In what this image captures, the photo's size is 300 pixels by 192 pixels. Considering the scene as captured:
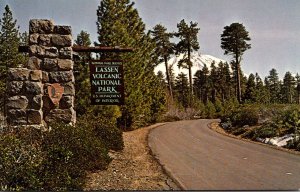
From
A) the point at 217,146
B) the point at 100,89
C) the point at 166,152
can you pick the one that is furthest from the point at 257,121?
the point at 100,89

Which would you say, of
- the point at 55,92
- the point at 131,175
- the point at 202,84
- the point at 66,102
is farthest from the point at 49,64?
the point at 202,84

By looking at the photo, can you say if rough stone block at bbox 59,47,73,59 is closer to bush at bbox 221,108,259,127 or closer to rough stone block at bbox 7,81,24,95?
rough stone block at bbox 7,81,24,95

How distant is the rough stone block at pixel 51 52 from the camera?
955 centimetres

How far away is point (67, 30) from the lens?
9656 mm

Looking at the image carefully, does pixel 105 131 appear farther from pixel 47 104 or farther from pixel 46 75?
pixel 46 75

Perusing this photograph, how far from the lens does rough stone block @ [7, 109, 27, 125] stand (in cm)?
904

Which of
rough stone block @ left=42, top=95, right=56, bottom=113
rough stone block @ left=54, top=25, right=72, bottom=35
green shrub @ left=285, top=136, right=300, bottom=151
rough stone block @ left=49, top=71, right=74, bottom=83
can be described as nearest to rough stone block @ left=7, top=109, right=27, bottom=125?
rough stone block @ left=42, top=95, right=56, bottom=113

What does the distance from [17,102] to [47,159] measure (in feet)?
8.96

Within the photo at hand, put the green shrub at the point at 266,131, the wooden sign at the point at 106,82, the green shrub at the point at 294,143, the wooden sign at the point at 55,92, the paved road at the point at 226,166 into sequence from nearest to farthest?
the paved road at the point at 226,166, the wooden sign at the point at 106,82, the wooden sign at the point at 55,92, the green shrub at the point at 294,143, the green shrub at the point at 266,131

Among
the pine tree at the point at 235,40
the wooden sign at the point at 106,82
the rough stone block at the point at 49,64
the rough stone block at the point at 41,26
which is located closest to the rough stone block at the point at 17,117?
the rough stone block at the point at 49,64

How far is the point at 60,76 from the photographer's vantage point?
31.5 ft

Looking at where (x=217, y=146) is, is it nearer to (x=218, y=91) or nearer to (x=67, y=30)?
(x=67, y=30)

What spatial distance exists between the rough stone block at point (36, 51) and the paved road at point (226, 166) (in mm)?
4405

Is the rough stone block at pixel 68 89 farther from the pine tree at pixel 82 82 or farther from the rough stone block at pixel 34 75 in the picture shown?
the pine tree at pixel 82 82
